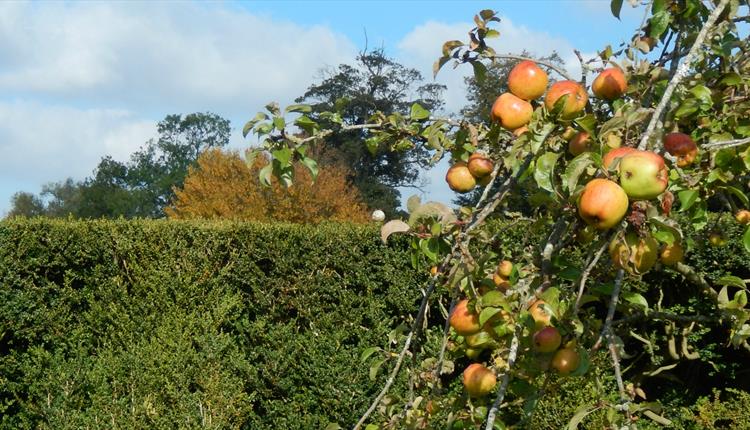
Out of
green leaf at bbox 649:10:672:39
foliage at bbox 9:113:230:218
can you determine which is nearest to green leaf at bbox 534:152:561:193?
green leaf at bbox 649:10:672:39

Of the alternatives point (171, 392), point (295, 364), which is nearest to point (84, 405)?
point (171, 392)

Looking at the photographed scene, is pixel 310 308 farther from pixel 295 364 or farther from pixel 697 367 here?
pixel 697 367

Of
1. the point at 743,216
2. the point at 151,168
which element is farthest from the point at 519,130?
the point at 151,168

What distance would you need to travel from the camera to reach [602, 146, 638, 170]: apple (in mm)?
1321

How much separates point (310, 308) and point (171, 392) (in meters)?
1.04

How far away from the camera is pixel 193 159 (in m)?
47.5

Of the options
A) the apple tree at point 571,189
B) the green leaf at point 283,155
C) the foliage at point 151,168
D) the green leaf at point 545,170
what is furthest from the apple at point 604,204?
the foliage at point 151,168

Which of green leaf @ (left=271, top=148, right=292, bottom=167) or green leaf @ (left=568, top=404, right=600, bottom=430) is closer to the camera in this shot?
green leaf @ (left=568, top=404, right=600, bottom=430)

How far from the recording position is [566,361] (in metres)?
1.54

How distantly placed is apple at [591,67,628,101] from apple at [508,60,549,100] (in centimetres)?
14

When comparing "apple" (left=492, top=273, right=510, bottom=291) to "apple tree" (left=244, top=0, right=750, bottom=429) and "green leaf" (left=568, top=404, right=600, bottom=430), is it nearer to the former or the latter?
"apple tree" (left=244, top=0, right=750, bottom=429)

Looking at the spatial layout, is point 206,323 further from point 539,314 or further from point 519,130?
point 539,314

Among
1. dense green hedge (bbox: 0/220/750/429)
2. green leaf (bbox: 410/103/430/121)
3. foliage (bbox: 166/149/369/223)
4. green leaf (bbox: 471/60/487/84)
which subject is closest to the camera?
green leaf (bbox: 471/60/487/84)

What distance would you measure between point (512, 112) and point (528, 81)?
0.08 m
